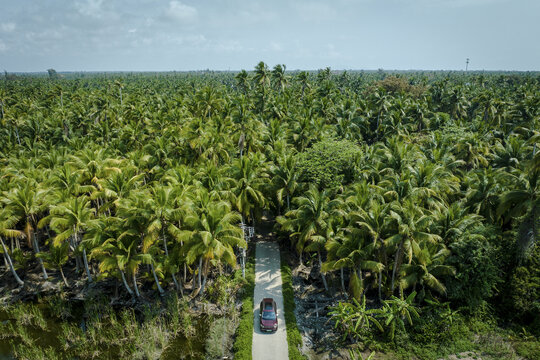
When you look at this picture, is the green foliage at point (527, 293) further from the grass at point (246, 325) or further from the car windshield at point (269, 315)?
the grass at point (246, 325)

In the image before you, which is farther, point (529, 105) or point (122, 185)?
point (529, 105)

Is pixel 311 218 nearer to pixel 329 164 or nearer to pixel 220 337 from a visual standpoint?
pixel 329 164

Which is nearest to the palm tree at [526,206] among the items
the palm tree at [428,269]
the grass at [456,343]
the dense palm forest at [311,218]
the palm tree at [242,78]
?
the dense palm forest at [311,218]

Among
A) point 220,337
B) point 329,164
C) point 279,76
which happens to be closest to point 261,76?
point 279,76

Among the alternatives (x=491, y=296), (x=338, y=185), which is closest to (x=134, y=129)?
(x=338, y=185)

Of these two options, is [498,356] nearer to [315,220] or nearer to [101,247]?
[315,220]

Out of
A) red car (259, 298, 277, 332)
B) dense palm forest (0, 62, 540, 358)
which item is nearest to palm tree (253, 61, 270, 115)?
dense palm forest (0, 62, 540, 358)
